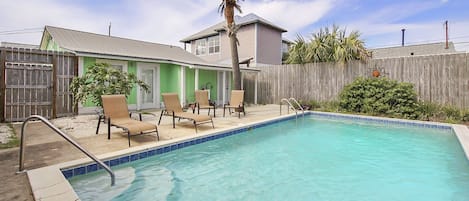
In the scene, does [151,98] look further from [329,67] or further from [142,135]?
[329,67]

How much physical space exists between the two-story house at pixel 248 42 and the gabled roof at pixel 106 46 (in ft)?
24.9

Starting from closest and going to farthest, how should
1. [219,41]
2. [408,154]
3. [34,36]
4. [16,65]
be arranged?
1. [408,154]
2. [16,65]
3. [219,41]
4. [34,36]

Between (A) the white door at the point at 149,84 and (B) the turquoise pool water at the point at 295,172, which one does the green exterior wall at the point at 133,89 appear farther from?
(B) the turquoise pool water at the point at 295,172

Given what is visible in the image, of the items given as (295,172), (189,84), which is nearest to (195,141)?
(295,172)

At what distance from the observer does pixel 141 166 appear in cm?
467

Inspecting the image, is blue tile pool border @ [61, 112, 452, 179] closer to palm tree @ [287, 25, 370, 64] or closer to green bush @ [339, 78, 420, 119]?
green bush @ [339, 78, 420, 119]

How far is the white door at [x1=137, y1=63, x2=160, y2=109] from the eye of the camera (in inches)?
488

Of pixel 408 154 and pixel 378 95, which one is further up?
pixel 378 95

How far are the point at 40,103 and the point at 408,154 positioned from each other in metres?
11.0

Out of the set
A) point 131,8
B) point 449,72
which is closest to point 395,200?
point 449,72

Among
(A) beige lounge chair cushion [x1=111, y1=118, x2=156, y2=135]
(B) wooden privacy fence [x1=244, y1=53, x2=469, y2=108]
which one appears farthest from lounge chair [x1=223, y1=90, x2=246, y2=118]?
(B) wooden privacy fence [x1=244, y1=53, x2=469, y2=108]

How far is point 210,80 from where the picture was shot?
621 inches

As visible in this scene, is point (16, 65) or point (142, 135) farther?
point (16, 65)

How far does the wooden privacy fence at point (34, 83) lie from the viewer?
782 centimetres
